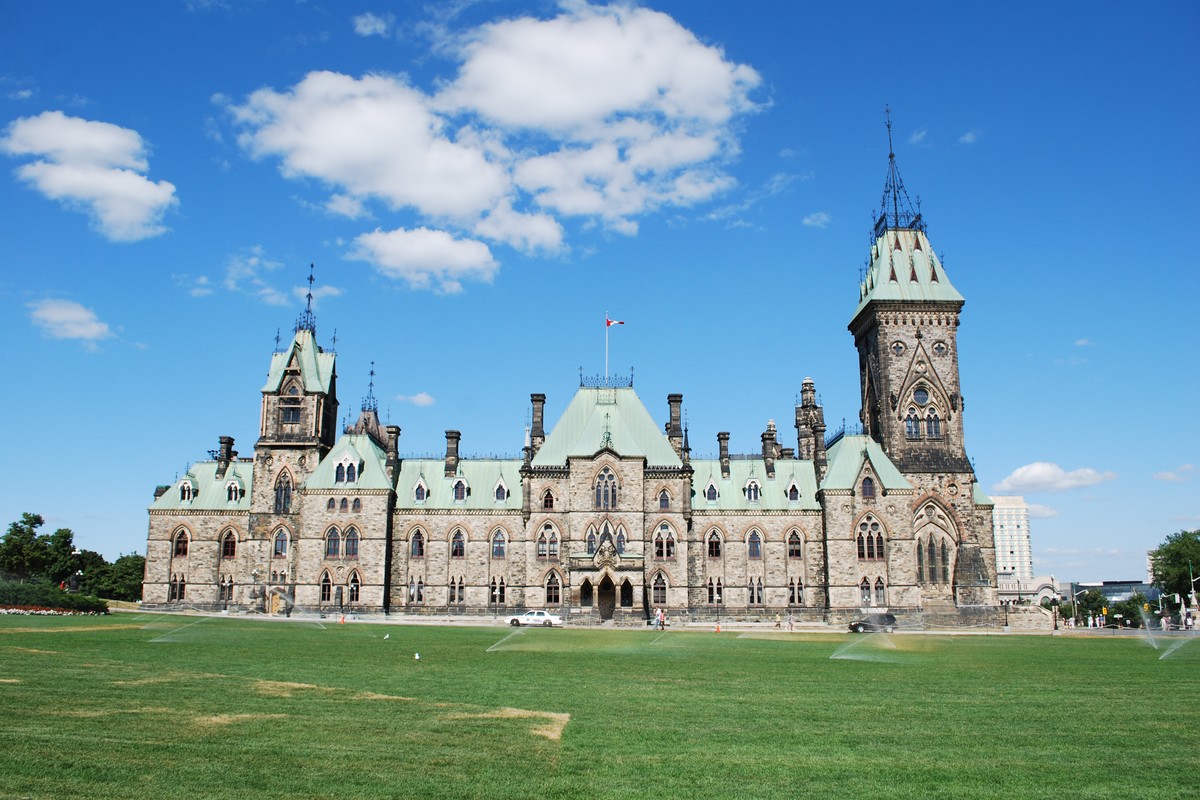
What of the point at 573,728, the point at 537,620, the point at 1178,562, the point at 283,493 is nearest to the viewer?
the point at 573,728

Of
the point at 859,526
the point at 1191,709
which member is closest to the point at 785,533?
the point at 859,526

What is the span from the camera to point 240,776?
35.7 ft

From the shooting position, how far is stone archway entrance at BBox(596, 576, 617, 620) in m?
61.9

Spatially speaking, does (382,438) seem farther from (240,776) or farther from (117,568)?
(240,776)

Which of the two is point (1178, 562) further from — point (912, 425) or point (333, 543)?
point (333, 543)

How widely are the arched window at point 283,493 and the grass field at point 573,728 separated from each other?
41.4m

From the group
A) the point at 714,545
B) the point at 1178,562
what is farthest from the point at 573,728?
the point at 1178,562

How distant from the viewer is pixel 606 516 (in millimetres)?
63531

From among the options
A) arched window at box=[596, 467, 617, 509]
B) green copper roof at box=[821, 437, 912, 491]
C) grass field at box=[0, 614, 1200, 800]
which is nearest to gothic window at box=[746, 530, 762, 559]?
green copper roof at box=[821, 437, 912, 491]


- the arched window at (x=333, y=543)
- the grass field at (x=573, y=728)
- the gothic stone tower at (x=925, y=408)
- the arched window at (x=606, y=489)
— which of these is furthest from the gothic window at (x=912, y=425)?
the grass field at (x=573, y=728)

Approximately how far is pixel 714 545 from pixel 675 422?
9.34m

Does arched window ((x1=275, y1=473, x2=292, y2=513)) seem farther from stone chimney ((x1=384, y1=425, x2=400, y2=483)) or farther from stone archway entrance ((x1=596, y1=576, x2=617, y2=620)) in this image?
stone archway entrance ((x1=596, y1=576, x2=617, y2=620))

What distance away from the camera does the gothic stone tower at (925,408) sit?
65562mm

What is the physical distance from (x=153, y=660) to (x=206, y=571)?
157 ft
